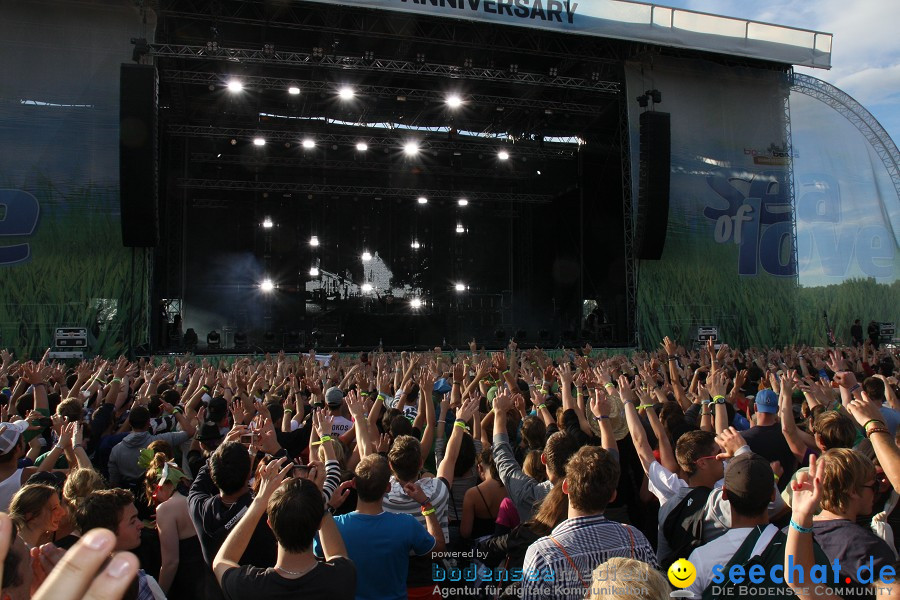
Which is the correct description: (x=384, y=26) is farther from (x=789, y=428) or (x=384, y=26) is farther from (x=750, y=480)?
(x=750, y=480)

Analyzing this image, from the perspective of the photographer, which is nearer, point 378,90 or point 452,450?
point 452,450

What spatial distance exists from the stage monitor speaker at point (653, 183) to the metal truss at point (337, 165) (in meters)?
6.86

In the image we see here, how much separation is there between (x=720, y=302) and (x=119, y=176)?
1482 centimetres

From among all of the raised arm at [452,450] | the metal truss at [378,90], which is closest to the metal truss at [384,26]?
the metal truss at [378,90]

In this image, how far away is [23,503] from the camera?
7.34ft

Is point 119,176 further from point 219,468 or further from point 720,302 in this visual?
point 720,302

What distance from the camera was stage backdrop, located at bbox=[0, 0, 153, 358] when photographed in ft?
44.8

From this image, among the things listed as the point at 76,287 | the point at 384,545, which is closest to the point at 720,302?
the point at 76,287

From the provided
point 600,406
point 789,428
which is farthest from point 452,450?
point 789,428

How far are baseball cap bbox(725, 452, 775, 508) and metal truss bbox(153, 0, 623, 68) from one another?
1351cm

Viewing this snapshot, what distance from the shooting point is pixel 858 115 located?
61.9ft

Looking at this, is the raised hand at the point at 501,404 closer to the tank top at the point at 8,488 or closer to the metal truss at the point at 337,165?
the tank top at the point at 8,488

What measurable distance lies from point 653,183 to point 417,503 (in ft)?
46.1

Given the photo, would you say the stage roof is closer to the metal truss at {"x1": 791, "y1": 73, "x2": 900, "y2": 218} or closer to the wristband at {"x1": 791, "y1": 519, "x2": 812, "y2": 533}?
the metal truss at {"x1": 791, "y1": 73, "x2": 900, "y2": 218}
